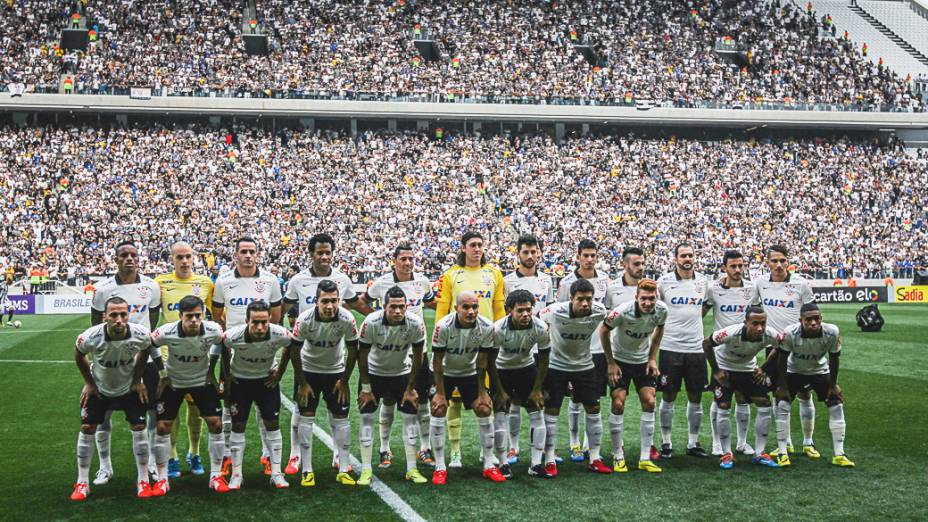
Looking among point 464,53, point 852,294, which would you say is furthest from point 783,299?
point 464,53

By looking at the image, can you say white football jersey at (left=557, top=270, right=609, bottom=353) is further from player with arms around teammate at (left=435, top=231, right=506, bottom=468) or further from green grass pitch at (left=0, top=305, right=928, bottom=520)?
green grass pitch at (left=0, top=305, right=928, bottom=520)

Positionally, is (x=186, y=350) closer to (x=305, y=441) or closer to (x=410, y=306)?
(x=305, y=441)

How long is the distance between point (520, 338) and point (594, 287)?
1.45m

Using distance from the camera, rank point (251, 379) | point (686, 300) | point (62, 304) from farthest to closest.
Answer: point (62, 304) < point (686, 300) < point (251, 379)

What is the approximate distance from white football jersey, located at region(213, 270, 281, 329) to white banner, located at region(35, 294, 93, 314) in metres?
25.5

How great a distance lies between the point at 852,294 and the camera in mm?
36125

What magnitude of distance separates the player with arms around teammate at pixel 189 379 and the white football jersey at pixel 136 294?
0.82 meters

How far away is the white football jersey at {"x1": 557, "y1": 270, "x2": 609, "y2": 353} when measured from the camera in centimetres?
962

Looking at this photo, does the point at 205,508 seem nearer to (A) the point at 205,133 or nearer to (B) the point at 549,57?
(A) the point at 205,133

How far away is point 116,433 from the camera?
11.2 m

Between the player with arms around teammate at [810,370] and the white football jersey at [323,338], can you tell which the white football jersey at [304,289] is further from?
the player with arms around teammate at [810,370]

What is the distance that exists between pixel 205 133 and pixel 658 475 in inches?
1540

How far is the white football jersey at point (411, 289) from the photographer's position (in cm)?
962

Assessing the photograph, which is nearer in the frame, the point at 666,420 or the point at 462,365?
the point at 462,365
